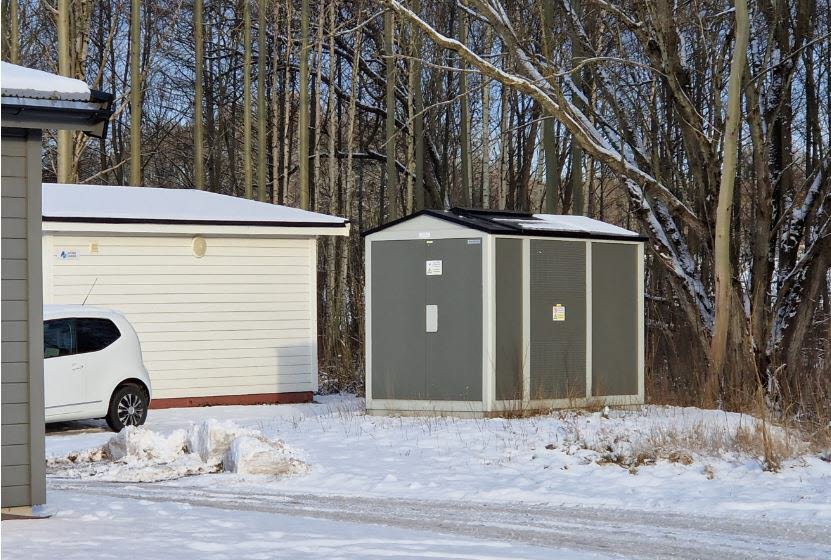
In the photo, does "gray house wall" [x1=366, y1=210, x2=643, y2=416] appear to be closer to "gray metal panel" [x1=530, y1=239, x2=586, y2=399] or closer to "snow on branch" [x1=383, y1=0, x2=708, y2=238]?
"gray metal panel" [x1=530, y1=239, x2=586, y2=399]

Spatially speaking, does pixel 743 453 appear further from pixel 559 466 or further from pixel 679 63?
pixel 679 63

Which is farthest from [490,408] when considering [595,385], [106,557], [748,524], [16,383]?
[106,557]

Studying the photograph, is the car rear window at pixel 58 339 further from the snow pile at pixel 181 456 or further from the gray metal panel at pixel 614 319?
the gray metal panel at pixel 614 319

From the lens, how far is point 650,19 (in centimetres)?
1989

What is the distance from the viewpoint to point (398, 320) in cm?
1672

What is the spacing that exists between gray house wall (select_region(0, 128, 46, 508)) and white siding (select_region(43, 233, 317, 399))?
10405 millimetres

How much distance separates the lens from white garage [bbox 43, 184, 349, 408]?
65.2 ft

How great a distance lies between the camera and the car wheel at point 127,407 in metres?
16.9

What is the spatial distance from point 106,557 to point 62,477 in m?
5.28

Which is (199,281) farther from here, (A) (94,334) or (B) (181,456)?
(B) (181,456)

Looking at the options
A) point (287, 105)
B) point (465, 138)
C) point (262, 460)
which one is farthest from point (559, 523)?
point (287, 105)

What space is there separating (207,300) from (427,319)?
567cm

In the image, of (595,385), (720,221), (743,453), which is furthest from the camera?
(720,221)

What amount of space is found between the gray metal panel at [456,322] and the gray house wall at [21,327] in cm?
742
